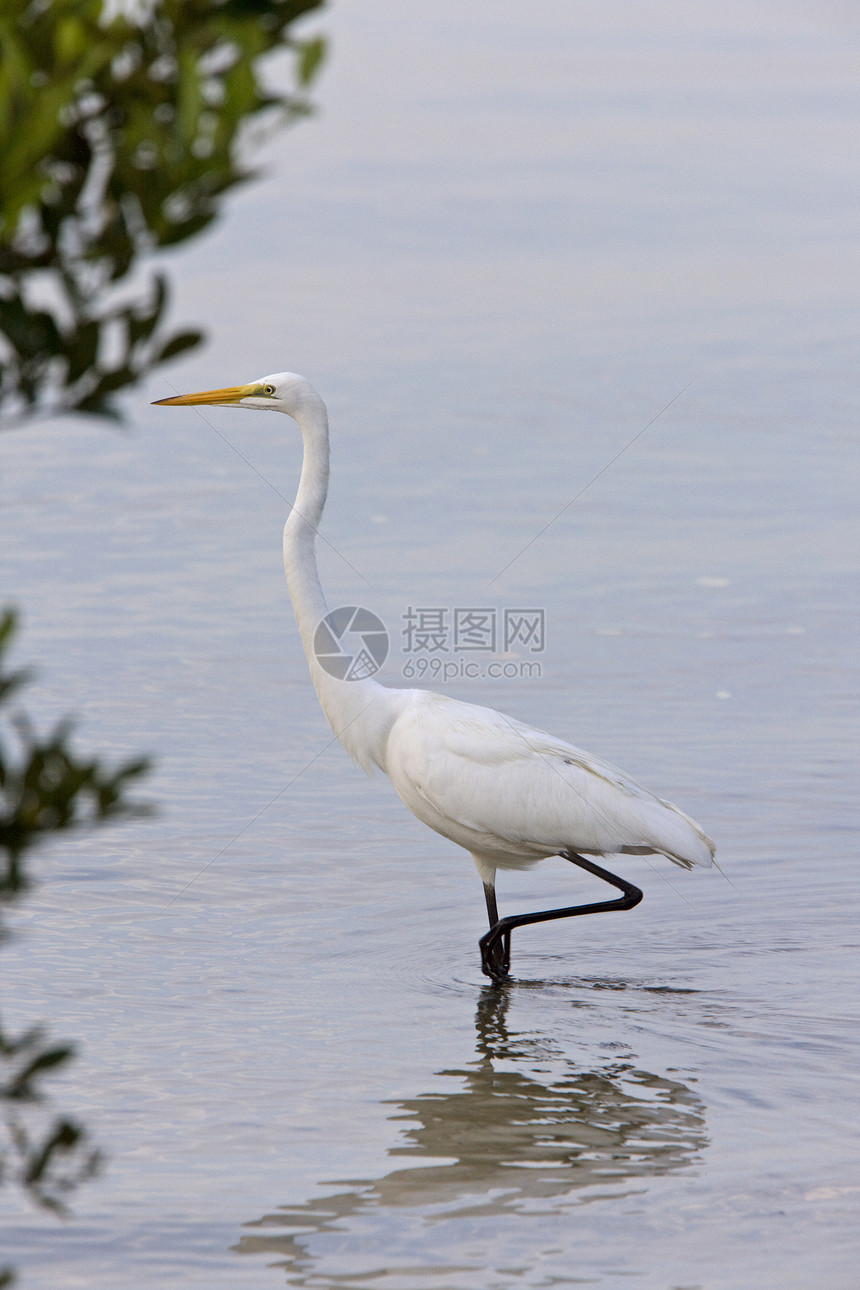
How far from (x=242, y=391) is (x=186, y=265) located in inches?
521

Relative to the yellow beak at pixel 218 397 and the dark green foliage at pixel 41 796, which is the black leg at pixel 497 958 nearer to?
the yellow beak at pixel 218 397

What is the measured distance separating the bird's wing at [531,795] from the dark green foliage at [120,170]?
4.23m

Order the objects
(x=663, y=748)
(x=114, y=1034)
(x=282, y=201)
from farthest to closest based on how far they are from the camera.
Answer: (x=282, y=201) → (x=663, y=748) → (x=114, y=1034)

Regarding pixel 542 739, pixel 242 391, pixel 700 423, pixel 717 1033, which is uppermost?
pixel 242 391

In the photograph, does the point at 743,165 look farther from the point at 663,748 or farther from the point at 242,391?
the point at 242,391

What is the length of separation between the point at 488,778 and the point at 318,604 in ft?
2.93

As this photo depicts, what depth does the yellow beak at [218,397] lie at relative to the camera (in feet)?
19.3

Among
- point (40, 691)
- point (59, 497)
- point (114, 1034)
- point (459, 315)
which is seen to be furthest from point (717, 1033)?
point (459, 315)

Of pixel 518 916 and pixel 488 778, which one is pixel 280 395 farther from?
pixel 518 916

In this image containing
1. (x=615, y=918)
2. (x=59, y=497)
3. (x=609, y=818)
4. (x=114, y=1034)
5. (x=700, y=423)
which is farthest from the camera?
(x=700, y=423)

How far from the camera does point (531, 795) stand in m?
6.17

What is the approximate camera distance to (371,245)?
18.7 meters
